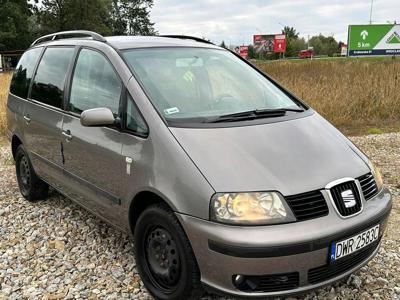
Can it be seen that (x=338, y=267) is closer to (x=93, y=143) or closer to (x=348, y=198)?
(x=348, y=198)

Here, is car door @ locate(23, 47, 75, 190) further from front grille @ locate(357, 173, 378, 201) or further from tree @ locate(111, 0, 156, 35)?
tree @ locate(111, 0, 156, 35)

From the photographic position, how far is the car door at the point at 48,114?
13.6 ft

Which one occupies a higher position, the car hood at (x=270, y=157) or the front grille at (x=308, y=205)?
the car hood at (x=270, y=157)

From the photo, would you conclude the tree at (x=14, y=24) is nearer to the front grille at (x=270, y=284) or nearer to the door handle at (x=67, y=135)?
the door handle at (x=67, y=135)

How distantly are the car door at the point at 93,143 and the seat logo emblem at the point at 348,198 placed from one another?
1.50 metres

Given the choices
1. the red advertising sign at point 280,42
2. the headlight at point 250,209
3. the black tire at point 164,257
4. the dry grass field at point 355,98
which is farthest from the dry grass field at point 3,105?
the red advertising sign at point 280,42

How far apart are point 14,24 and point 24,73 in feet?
172

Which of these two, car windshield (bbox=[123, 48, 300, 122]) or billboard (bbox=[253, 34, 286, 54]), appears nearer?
car windshield (bbox=[123, 48, 300, 122])

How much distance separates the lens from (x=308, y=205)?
2568 millimetres

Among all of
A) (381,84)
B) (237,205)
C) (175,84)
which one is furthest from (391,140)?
(237,205)

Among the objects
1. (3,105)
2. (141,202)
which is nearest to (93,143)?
(141,202)

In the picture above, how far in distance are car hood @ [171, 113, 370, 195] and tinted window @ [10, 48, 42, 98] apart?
278 cm

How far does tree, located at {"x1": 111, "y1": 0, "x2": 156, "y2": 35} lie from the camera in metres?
89.7

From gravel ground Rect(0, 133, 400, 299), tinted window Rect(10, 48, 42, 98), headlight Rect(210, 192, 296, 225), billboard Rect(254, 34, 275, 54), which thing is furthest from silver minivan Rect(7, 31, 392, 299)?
billboard Rect(254, 34, 275, 54)
